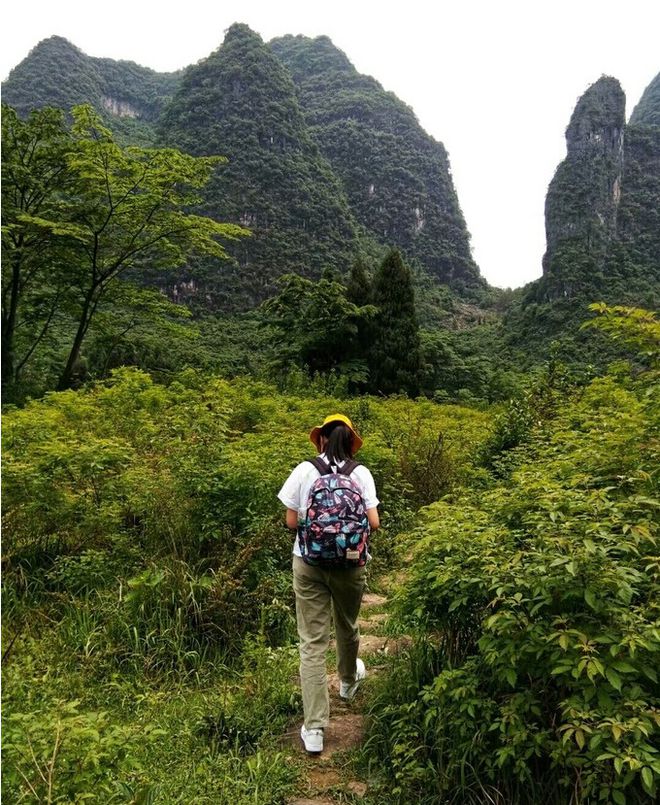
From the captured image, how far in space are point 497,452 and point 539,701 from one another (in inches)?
182

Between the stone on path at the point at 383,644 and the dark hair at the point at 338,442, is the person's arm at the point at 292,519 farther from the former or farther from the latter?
the stone on path at the point at 383,644

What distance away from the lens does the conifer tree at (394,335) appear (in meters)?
19.8

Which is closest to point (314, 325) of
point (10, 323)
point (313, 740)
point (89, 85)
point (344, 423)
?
point (10, 323)

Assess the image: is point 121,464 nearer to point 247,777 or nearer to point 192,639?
point 192,639

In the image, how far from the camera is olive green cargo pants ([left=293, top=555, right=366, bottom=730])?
2.81 meters

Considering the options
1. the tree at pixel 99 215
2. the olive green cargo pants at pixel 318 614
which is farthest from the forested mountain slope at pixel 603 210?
the olive green cargo pants at pixel 318 614

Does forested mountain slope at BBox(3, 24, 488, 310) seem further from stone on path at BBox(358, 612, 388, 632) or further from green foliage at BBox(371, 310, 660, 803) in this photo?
green foliage at BBox(371, 310, 660, 803)

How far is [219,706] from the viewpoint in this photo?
3.06m

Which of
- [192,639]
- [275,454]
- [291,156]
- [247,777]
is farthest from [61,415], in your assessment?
[291,156]

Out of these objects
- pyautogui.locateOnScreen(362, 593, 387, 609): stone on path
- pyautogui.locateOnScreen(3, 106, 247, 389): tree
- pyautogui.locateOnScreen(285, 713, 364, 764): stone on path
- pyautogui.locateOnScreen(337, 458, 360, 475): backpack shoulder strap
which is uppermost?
pyautogui.locateOnScreen(3, 106, 247, 389): tree

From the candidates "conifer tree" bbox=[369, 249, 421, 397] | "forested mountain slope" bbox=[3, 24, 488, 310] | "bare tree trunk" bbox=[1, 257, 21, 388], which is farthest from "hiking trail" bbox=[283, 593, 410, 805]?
"forested mountain slope" bbox=[3, 24, 488, 310]

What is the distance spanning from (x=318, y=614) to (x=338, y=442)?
87 cm

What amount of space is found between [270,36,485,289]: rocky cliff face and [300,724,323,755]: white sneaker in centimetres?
11127

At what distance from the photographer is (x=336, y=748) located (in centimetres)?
284
